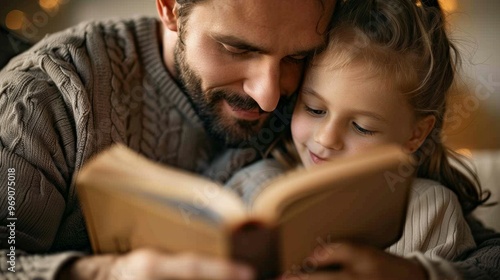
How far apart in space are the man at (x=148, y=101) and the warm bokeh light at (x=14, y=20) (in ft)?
1.15

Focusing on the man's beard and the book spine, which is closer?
the book spine

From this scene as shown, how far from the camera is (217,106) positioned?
1.33 metres

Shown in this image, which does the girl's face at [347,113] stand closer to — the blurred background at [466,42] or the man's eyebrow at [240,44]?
the man's eyebrow at [240,44]

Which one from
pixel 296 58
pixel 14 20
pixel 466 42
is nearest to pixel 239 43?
pixel 296 58

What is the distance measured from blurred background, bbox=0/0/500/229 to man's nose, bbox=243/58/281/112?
48 centimetres

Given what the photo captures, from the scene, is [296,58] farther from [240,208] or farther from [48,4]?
[48,4]

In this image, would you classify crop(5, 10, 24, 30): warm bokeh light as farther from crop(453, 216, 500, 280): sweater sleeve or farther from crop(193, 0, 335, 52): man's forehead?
crop(453, 216, 500, 280): sweater sleeve

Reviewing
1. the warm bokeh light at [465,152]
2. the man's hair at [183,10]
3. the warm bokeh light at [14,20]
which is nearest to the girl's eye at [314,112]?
the man's hair at [183,10]

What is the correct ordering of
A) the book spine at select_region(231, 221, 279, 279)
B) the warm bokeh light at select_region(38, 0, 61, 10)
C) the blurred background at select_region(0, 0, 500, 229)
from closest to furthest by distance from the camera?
1. the book spine at select_region(231, 221, 279, 279)
2. the blurred background at select_region(0, 0, 500, 229)
3. the warm bokeh light at select_region(38, 0, 61, 10)

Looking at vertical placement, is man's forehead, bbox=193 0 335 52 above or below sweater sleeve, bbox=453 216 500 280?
above

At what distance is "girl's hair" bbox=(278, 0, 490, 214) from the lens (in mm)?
1191

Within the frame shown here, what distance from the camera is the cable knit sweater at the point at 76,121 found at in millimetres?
1067

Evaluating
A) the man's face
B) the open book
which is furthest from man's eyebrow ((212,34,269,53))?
the open book

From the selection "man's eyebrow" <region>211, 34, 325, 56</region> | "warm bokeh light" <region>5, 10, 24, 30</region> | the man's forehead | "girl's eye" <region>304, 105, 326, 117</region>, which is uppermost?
the man's forehead
